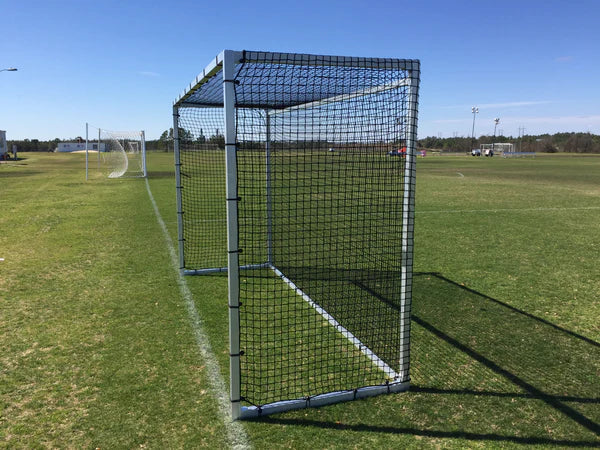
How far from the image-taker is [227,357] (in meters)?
4.15

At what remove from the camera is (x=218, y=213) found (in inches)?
505

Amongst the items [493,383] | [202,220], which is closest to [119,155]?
[202,220]

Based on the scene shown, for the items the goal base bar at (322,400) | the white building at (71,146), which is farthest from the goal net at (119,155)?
the white building at (71,146)

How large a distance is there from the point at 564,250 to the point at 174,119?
725 centimetres

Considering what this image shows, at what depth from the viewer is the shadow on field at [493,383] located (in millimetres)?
3129

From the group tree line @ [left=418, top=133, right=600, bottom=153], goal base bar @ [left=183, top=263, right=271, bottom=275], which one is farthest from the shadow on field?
tree line @ [left=418, top=133, right=600, bottom=153]

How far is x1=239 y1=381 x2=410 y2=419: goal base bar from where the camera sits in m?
3.27

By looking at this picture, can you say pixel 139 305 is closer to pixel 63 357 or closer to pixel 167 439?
pixel 63 357

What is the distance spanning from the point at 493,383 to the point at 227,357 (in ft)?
7.70

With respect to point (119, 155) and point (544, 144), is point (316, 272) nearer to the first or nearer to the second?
point (119, 155)

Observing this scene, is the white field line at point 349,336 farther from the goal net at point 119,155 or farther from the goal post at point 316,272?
the goal net at point 119,155

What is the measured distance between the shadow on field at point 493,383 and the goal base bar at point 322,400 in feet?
0.23

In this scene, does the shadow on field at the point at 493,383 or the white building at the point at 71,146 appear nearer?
the shadow on field at the point at 493,383

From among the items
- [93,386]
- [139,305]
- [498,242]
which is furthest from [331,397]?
[498,242]
